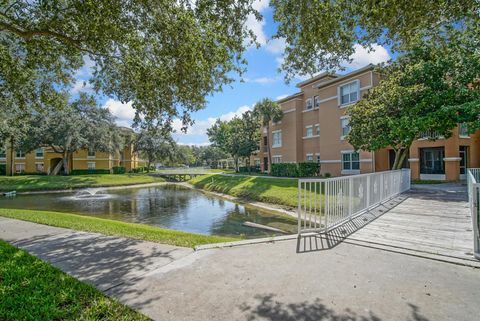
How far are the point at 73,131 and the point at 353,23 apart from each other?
124 feet

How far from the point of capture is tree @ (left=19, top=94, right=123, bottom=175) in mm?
33969

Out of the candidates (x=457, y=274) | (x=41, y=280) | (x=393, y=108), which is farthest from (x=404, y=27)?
(x=393, y=108)

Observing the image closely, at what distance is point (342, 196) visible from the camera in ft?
24.4

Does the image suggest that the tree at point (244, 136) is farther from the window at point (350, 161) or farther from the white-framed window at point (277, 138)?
the window at point (350, 161)

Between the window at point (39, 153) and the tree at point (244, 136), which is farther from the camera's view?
the window at point (39, 153)

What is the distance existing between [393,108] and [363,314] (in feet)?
54.7

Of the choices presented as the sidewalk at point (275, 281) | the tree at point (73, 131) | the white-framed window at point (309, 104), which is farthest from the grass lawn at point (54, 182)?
the sidewalk at point (275, 281)

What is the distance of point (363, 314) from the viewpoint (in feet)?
10.3

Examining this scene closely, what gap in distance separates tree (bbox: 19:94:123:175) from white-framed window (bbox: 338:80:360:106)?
2941 centimetres

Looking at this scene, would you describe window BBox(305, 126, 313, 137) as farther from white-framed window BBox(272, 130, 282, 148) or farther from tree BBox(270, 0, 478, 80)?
tree BBox(270, 0, 478, 80)

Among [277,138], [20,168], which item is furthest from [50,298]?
[20,168]

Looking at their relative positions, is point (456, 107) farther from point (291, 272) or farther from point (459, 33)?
point (291, 272)

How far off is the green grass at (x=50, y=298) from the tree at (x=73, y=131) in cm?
3230

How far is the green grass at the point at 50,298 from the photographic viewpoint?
3.19 metres
